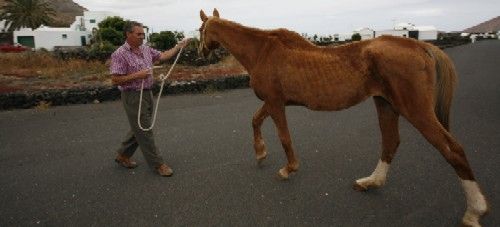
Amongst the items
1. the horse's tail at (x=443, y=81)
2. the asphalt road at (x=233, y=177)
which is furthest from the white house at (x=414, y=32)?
the horse's tail at (x=443, y=81)

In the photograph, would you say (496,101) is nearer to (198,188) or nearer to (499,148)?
(499,148)

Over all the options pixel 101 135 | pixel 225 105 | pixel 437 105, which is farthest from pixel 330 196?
pixel 225 105

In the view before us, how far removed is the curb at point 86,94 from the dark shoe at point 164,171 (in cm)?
721

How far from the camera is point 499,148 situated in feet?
19.5

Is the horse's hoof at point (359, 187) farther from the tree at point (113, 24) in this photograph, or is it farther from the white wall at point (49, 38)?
the white wall at point (49, 38)

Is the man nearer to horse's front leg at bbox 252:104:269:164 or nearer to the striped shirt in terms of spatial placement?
the striped shirt

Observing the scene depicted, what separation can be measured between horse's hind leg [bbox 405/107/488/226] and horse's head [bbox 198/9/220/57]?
277cm

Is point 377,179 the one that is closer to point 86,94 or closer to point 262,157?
point 262,157

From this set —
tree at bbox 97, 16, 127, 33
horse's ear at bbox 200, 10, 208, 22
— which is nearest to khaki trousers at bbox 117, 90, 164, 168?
horse's ear at bbox 200, 10, 208, 22

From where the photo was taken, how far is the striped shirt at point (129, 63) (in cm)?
489

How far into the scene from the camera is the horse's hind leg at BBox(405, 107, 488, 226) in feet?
11.3

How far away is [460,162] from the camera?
3.44 metres

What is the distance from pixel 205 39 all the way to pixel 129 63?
3.37ft

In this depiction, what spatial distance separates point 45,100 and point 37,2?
6662 cm
